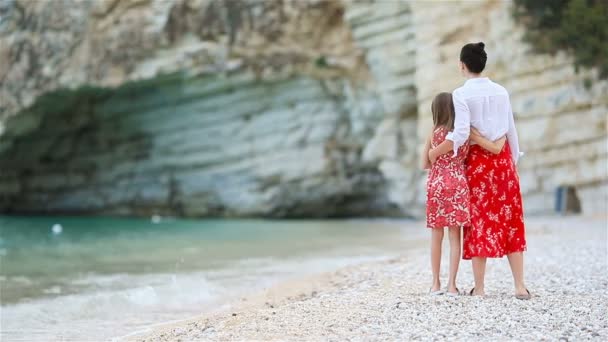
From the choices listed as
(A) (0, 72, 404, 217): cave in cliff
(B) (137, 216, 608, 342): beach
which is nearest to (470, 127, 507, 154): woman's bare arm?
(B) (137, 216, 608, 342): beach

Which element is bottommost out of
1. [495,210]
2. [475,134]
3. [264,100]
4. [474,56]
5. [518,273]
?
[518,273]

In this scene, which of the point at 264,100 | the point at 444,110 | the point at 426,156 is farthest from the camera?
the point at 264,100

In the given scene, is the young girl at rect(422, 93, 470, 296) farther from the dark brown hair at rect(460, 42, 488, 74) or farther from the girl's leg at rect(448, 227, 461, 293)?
the dark brown hair at rect(460, 42, 488, 74)

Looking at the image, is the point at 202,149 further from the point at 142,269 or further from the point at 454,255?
the point at 454,255

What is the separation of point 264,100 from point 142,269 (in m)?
14.5

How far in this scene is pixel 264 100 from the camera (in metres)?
24.2

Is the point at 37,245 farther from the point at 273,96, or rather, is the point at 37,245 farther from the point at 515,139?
the point at 515,139

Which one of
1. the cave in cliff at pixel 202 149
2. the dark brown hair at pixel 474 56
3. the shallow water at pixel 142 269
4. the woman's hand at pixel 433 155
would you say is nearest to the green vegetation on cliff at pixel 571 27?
the shallow water at pixel 142 269

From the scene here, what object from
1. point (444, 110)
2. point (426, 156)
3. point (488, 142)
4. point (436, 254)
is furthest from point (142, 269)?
point (488, 142)

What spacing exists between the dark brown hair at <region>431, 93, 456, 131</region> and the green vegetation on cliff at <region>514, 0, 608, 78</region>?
12.2 metres

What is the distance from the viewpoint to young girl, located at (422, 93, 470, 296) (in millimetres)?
5074

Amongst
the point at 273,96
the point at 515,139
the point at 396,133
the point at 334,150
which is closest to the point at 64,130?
the point at 273,96

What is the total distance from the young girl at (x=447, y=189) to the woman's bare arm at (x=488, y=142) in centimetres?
10

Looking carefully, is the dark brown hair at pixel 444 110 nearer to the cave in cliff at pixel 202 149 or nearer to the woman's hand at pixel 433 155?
the woman's hand at pixel 433 155
